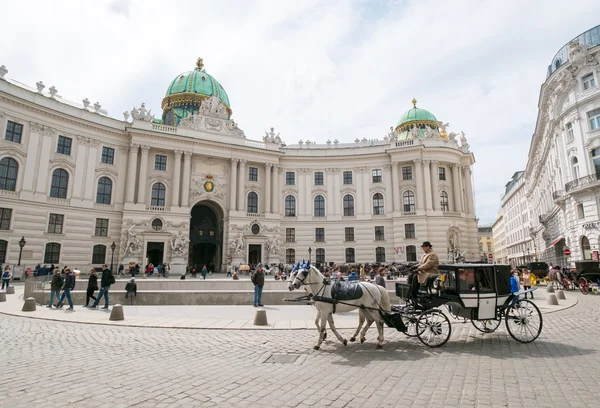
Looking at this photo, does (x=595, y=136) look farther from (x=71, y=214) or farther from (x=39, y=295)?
(x=71, y=214)

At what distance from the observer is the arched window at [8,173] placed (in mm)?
31469

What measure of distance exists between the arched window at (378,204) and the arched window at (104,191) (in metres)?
33.3

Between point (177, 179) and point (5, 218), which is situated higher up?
point (177, 179)

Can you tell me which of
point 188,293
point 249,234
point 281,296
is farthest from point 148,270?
point 281,296

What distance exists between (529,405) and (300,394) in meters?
3.36

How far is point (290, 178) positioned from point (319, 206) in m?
5.79

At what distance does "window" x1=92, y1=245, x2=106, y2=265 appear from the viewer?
119 feet

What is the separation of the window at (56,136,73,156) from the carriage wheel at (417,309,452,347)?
3977 cm

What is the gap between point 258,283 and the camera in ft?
52.7

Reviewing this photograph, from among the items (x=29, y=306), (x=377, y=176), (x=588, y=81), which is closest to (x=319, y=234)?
(x=377, y=176)

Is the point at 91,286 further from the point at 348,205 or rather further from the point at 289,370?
the point at 348,205

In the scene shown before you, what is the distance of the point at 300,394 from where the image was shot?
545 centimetres

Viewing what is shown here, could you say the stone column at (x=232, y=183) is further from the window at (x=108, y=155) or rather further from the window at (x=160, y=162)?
the window at (x=108, y=155)

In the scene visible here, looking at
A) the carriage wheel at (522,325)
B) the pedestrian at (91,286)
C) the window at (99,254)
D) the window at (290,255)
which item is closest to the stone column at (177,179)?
the window at (99,254)
